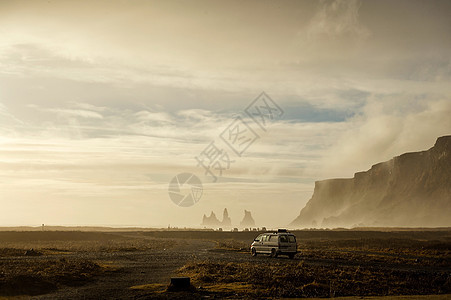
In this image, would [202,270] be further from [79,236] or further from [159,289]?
[79,236]

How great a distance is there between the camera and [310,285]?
79.9 feet

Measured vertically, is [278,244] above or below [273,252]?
above

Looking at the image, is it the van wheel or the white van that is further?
the van wheel

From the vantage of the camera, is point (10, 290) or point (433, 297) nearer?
point (433, 297)

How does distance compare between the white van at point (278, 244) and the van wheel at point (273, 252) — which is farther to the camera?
the van wheel at point (273, 252)

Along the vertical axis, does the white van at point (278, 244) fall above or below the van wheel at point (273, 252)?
above

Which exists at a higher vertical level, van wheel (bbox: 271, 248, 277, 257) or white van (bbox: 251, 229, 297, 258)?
white van (bbox: 251, 229, 297, 258)

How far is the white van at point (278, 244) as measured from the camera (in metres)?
43.7

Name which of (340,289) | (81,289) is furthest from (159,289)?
(340,289)

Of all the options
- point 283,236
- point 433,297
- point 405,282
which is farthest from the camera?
point 283,236

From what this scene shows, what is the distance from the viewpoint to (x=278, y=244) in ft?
145

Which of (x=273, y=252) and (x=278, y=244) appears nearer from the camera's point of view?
(x=278, y=244)

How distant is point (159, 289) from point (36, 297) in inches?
241

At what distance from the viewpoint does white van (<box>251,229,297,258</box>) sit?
4372 centimetres
